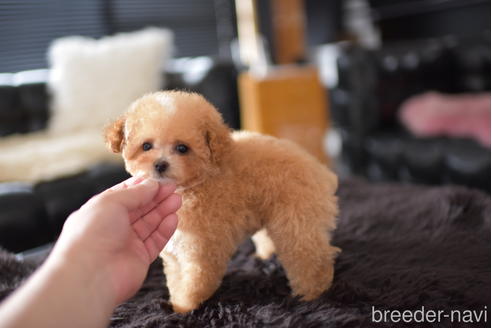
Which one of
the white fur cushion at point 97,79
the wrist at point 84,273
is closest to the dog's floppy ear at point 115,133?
the wrist at point 84,273

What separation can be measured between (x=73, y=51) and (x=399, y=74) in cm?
189

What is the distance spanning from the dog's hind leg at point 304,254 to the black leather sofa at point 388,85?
1.37 meters

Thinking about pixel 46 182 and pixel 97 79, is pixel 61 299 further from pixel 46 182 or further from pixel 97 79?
pixel 97 79

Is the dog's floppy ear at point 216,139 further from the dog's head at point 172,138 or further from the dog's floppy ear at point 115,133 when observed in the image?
the dog's floppy ear at point 115,133

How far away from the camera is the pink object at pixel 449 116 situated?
2060 mm

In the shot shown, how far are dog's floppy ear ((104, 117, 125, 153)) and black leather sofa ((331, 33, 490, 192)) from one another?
163 centimetres

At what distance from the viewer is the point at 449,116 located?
2201mm

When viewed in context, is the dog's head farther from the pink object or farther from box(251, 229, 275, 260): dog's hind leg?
the pink object

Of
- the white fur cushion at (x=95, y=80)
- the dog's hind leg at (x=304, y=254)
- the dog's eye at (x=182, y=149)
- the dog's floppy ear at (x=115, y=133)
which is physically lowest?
the dog's hind leg at (x=304, y=254)

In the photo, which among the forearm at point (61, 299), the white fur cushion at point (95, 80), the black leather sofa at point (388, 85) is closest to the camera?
the forearm at point (61, 299)

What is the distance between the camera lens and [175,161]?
89cm

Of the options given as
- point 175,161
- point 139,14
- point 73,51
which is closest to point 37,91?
point 73,51

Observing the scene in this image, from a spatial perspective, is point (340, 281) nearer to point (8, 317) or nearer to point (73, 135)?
point (8, 317)

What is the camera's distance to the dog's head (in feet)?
2.93
